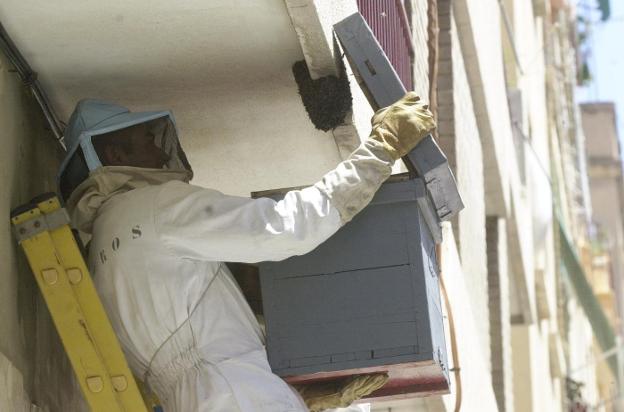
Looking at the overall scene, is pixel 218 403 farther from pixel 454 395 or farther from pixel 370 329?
pixel 454 395

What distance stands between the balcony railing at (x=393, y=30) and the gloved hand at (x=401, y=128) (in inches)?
54.1

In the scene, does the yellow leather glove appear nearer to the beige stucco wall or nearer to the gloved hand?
the gloved hand

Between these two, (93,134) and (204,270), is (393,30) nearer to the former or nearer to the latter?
(93,134)

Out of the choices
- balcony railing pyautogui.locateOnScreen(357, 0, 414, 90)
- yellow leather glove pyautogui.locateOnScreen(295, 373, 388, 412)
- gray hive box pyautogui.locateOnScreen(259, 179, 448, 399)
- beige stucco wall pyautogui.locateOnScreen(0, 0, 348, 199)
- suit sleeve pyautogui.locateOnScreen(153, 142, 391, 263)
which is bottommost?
yellow leather glove pyautogui.locateOnScreen(295, 373, 388, 412)

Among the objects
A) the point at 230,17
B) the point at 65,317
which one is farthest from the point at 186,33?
the point at 65,317

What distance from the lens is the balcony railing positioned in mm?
6629

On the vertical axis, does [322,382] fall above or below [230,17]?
below

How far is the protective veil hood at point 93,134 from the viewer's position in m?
5.08

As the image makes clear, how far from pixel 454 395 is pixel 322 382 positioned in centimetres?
Answer: 304

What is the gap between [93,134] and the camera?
507 centimetres

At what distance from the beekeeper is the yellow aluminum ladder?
0.43ft

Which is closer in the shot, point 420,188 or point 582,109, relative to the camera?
point 420,188

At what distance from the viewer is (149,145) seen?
5.22 metres

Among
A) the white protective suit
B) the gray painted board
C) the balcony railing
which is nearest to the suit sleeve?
the white protective suit
